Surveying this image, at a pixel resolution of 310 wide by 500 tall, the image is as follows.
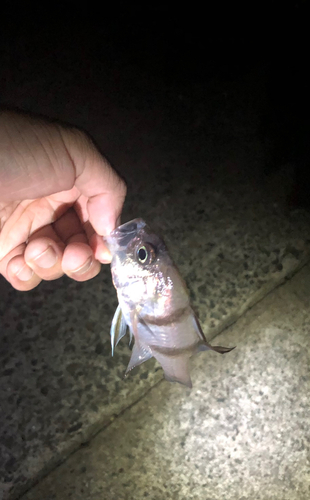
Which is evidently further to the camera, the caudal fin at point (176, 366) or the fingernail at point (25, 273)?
the fingernail at point (25, 273)

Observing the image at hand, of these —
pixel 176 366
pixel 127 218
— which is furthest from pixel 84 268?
pixel 127 218

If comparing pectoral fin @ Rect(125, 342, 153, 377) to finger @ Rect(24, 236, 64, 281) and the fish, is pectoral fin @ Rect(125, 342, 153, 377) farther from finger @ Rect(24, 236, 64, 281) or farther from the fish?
finger @ Rect(24, 236, 64, 281)

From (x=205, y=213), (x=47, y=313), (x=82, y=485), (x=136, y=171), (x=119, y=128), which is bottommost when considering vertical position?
(x=82, y=485)

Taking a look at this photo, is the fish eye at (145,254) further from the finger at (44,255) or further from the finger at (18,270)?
the finger at (18,270)

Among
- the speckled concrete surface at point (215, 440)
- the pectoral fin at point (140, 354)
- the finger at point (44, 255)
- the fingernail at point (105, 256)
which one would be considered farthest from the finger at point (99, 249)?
the speckled concrete surface at point (215, 440)

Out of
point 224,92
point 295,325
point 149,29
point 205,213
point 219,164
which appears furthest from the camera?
point 149,29

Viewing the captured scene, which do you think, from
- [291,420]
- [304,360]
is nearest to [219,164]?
[304,360]

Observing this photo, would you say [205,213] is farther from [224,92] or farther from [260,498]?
[260,498]
